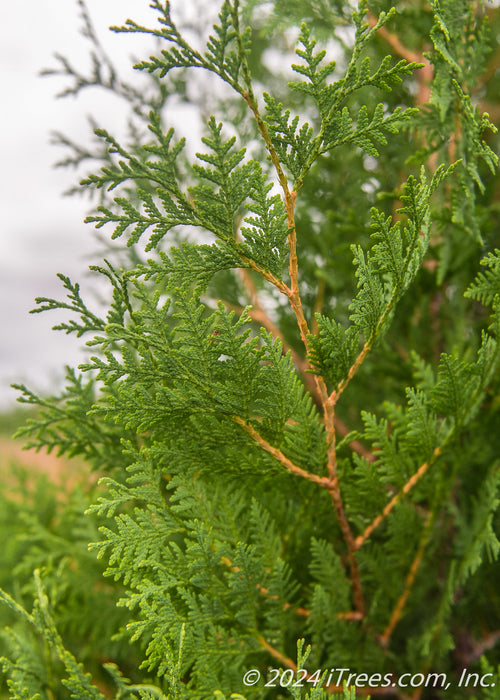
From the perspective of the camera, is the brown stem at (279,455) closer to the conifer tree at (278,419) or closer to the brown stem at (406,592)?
the conifer tree at (278,419)

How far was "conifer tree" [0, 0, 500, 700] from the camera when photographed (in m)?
1.06

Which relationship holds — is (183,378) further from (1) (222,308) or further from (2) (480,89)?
(2) (480,89)

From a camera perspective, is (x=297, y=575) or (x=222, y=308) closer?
(x=222, y=308)

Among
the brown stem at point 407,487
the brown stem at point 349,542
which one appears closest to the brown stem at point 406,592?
the brown stem at point 349,542

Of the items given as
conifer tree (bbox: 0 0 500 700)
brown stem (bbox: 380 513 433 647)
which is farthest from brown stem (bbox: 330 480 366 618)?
brown stem (bbox: 380 513 433 647)

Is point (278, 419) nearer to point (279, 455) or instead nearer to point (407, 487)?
point (279, 455)

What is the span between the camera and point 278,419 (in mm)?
1174

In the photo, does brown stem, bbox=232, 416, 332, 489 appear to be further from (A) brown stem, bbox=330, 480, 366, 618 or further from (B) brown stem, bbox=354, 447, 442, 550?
(B) brown stem, bbox=354, 447, 442, 550

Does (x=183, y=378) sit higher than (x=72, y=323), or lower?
lower

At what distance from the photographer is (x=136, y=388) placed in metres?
1.12

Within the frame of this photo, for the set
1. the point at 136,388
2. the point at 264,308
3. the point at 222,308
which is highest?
the point at 264,308

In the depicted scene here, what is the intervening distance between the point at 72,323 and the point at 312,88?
765 mm

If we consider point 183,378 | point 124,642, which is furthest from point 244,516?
point 124,642

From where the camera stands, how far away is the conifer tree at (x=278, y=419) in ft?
3.48
